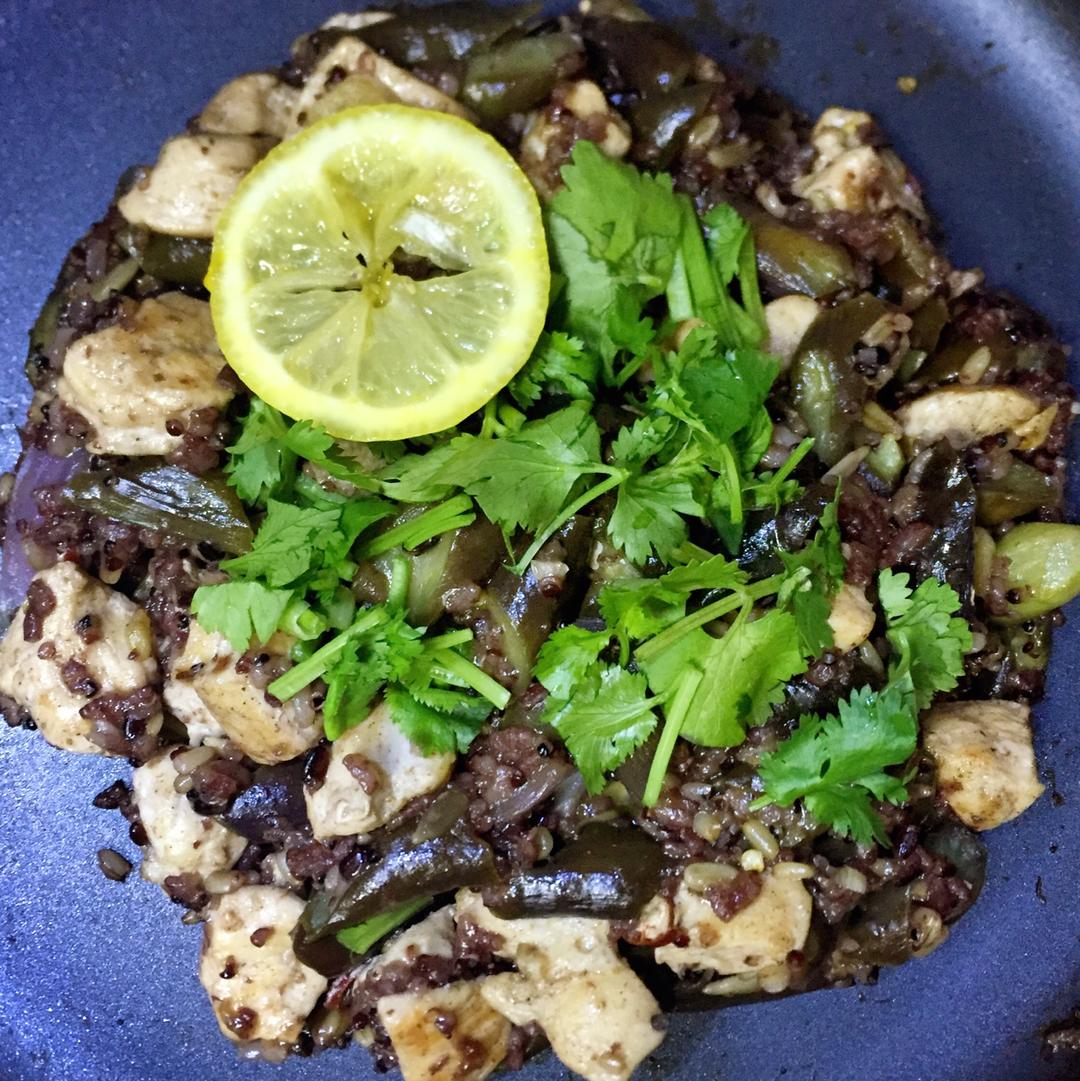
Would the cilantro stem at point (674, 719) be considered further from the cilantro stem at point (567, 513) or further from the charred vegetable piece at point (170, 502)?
the charred vegetable piece at point (170, 502)

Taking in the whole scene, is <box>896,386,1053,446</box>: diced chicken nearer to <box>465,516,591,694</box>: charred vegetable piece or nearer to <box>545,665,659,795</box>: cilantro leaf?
<box>465,516,591,694</box>: charred vegetable piece

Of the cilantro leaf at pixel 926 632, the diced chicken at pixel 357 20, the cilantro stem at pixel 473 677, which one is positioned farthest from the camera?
the diced chicken at pixel 357 20

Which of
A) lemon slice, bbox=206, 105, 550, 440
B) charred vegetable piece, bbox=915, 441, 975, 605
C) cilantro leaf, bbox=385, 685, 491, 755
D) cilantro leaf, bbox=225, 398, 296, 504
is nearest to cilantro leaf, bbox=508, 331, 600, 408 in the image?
lemon slice, bbox=206, 105, 550, 440

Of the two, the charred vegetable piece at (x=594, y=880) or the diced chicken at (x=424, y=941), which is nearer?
the charred vegetable piece at (x=594, y=880)

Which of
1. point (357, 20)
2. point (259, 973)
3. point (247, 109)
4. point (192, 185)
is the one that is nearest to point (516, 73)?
point (357, 20)

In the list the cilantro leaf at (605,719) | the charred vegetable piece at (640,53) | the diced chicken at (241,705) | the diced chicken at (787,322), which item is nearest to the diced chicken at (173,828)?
the diced chicken at (241,705)

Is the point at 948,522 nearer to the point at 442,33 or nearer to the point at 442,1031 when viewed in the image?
the point at 442,1031
